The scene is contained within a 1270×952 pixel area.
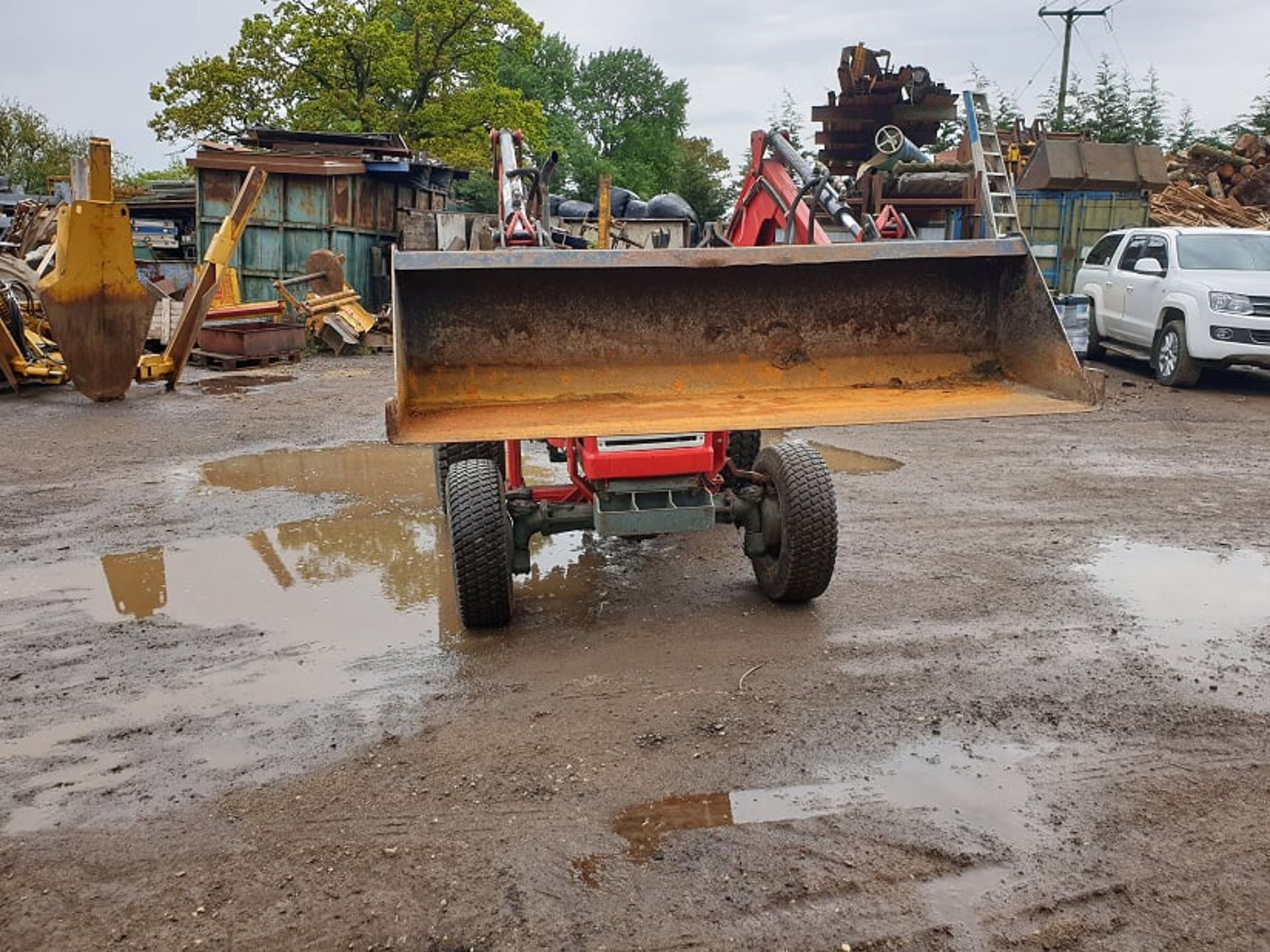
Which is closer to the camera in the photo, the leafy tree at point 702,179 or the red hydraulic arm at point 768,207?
the red hydraulic arm at point 768,207

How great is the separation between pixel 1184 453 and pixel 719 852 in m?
7.21

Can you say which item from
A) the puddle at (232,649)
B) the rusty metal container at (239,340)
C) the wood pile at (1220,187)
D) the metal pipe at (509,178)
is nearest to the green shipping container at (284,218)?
the rusty metal container at (239,340)

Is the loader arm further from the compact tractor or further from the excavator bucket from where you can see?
the excavator bucket

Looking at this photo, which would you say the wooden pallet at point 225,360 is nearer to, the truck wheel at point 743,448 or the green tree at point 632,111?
the truck wheel at point 743,448

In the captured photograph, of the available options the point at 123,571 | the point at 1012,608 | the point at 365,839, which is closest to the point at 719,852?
the point at 365,839

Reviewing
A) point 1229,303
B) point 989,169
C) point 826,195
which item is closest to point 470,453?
point 826,195

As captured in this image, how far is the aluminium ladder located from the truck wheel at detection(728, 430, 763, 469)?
690cm

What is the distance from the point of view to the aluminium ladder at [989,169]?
528 inches

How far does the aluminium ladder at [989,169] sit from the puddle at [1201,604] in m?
A: 7.37

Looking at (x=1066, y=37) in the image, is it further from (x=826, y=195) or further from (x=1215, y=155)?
(x=826, y=195)

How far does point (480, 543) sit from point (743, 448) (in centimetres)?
270

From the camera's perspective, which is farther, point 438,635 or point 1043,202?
point 1043,202

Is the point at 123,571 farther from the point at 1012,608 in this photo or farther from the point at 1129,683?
the point at 1129,683

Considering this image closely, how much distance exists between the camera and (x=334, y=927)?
114 inches
